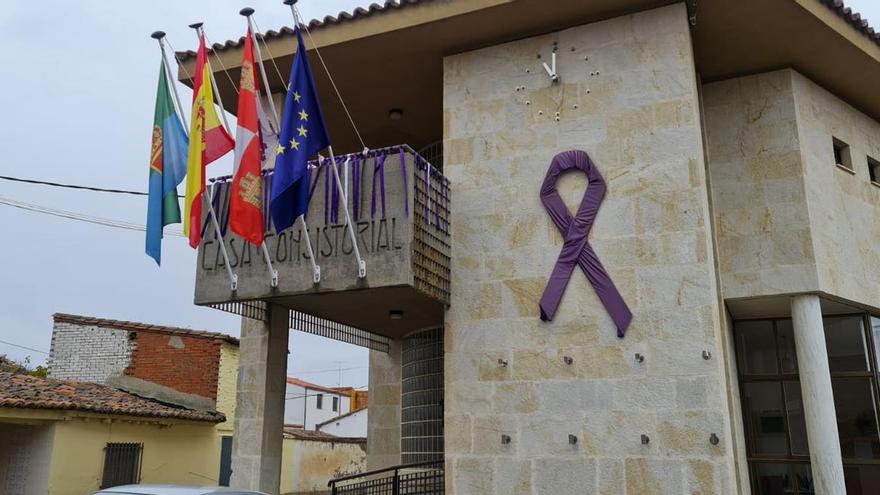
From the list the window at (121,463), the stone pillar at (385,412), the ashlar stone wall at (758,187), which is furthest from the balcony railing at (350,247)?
the window at (121,463)

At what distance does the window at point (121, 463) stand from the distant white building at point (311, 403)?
27.6 metres

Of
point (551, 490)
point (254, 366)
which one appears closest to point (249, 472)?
point (254, 366)

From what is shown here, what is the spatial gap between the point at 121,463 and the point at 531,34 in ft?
43.3

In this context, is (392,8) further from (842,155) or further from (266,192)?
(842,155)

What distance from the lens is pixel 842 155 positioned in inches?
505

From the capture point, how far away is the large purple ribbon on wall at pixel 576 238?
10289mm

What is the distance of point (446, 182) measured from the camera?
11.5 m

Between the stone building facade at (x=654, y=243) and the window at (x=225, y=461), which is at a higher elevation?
the stone building facade at (x=654, y=243)

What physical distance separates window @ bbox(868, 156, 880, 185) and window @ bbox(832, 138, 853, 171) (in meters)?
0.79

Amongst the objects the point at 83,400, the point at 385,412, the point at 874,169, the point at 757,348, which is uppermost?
the point at 874,169

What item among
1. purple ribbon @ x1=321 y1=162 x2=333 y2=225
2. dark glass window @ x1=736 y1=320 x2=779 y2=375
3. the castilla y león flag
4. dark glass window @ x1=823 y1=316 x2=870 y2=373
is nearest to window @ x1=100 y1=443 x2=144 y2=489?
the castilla y león flag

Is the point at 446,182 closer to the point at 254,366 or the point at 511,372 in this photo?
the point at 511,372

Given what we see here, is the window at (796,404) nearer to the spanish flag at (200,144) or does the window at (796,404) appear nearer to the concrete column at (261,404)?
the concrete column at (261,404)

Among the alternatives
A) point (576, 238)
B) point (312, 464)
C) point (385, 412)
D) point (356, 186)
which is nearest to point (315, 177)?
point (356, 186)
